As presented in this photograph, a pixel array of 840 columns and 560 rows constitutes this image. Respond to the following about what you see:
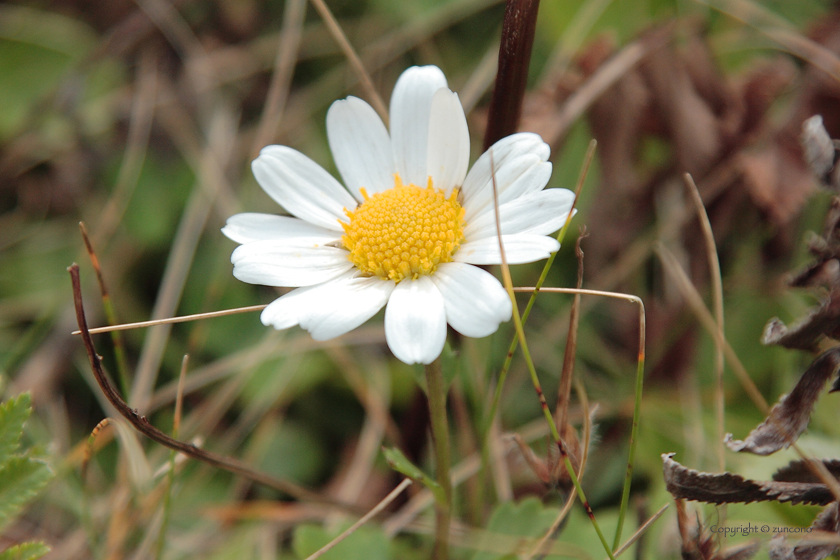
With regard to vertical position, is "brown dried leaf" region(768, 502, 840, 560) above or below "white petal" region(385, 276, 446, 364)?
below

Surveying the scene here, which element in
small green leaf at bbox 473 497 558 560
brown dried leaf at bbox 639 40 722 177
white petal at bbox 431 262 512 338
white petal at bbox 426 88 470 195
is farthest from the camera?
brown dried leaf at bbox 639 40 722 177

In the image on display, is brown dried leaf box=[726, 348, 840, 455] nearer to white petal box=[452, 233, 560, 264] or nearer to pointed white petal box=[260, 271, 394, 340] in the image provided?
white petal box=[452, 233, 560, 264]

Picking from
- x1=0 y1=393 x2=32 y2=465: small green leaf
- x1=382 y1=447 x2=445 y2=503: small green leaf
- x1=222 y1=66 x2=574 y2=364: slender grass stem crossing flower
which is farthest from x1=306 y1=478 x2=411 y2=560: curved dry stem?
x1=0 y1=393 x2=32 y2=465: small green leaf

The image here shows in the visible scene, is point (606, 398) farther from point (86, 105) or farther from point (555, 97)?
point (86, 105)

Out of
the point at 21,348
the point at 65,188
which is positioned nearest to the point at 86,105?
the point at 65,188

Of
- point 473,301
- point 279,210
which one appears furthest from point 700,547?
point 279,210

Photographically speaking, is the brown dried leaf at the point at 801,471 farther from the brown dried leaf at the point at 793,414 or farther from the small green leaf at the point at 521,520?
the small green leaf at the point at 521,520

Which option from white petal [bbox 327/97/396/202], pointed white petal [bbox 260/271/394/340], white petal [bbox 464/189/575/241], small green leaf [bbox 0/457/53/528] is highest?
white petal [bbox 327/97/396/202]
